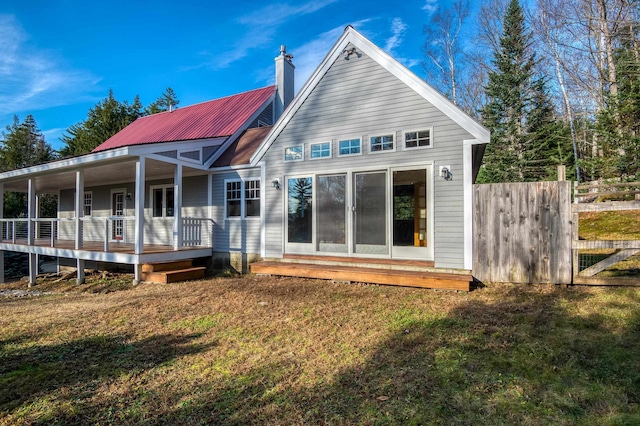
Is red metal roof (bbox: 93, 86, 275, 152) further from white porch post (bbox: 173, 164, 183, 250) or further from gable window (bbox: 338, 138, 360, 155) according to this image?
gable window (bbox: 338, 138, 360, 155)

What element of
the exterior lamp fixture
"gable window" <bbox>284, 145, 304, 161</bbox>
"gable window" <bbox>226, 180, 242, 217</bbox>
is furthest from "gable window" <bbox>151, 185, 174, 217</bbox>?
the exterior lamp fixture

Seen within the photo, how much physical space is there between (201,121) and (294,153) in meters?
6.50

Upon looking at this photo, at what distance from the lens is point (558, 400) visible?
9.00ft

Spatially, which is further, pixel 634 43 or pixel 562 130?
pixel 562 130

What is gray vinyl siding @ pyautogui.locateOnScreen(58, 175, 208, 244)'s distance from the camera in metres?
10.7

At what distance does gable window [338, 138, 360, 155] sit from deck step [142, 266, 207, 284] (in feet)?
17.1

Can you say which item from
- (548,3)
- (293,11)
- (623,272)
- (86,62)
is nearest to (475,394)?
(623,272)

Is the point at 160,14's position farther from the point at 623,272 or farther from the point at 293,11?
the point at 623,272

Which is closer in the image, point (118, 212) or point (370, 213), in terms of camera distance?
point (370, 213)

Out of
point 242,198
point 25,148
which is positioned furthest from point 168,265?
point 25,148

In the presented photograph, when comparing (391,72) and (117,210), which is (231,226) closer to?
(391,72)

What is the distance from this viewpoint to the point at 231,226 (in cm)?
981

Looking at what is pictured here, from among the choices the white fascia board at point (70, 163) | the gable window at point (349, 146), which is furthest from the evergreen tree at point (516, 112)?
the white fascia board at point (70, 163)

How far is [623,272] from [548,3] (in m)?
18.6
